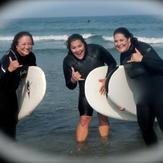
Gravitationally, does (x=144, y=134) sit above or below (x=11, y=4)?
below

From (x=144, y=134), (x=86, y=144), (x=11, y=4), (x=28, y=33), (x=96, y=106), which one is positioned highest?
(x=11, y=4)

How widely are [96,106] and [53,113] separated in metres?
0.60

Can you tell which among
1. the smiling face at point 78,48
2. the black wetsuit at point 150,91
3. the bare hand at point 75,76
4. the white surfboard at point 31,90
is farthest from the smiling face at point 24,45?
the black wetsuit at point 150,91

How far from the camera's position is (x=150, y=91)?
198 cm

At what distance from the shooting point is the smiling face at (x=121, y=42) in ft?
5.95

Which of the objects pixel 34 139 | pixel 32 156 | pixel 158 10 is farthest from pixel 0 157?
pixel 158 10

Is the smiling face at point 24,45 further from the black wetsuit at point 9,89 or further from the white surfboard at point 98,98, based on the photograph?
the white surfboard at point 98,98

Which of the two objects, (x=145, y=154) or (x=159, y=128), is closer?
(x=145, y=154)

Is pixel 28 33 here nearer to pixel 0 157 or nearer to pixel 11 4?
pixel 11 4

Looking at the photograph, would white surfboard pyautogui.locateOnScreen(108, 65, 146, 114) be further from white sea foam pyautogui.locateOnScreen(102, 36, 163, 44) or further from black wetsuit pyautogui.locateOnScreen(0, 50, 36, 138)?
black wetsuit pyautogui.locateOnScreen(0, 50, 36, 138)

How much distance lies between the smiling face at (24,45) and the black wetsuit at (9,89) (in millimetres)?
22

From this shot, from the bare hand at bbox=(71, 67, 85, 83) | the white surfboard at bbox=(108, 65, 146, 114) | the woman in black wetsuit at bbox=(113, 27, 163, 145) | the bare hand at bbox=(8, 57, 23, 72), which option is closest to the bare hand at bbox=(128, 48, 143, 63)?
the woman in black wetsuit at bbox=(113, 27, 163, 145)

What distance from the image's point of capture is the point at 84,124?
2.29 metres

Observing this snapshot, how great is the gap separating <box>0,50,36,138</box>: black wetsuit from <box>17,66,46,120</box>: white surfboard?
4 centimetres
